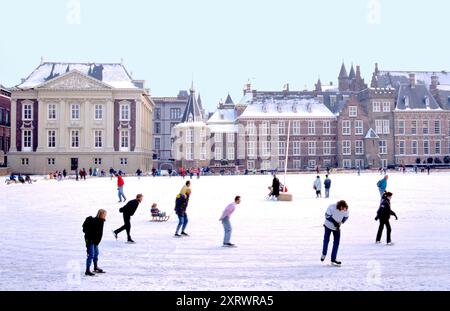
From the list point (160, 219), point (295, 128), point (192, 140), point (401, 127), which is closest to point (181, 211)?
point (160, 219)

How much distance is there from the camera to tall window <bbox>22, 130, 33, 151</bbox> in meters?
72.8

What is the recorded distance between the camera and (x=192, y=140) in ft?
276

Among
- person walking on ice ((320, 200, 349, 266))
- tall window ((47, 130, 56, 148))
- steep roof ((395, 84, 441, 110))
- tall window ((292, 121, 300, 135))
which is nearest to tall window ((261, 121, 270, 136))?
tall window ((292, 121, 300, 135))

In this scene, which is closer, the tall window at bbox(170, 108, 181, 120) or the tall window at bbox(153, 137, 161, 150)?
the tall window at bbox(170, 108, 181, 120)

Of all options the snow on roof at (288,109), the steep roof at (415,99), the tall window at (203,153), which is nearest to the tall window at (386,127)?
the steep roof at (415,99)

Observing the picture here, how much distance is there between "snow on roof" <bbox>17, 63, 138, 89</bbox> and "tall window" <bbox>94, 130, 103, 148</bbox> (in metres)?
6.87

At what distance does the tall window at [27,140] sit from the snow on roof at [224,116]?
2934cm

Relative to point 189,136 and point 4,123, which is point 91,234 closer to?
point 189,136

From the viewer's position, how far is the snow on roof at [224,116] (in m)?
89.3

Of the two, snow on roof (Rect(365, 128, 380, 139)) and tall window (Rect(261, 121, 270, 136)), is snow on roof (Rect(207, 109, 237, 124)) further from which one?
snow on roof (Rect(365, 128, 380, 139))

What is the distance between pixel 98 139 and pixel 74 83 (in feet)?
27.4

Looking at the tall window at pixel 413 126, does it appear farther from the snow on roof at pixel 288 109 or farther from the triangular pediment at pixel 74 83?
the triangular pediment at pixel 74 83

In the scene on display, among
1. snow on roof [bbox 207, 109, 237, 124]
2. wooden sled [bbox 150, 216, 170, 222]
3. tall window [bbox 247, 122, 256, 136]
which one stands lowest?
wooden sled [bbox 150, 216, 170, 222]
